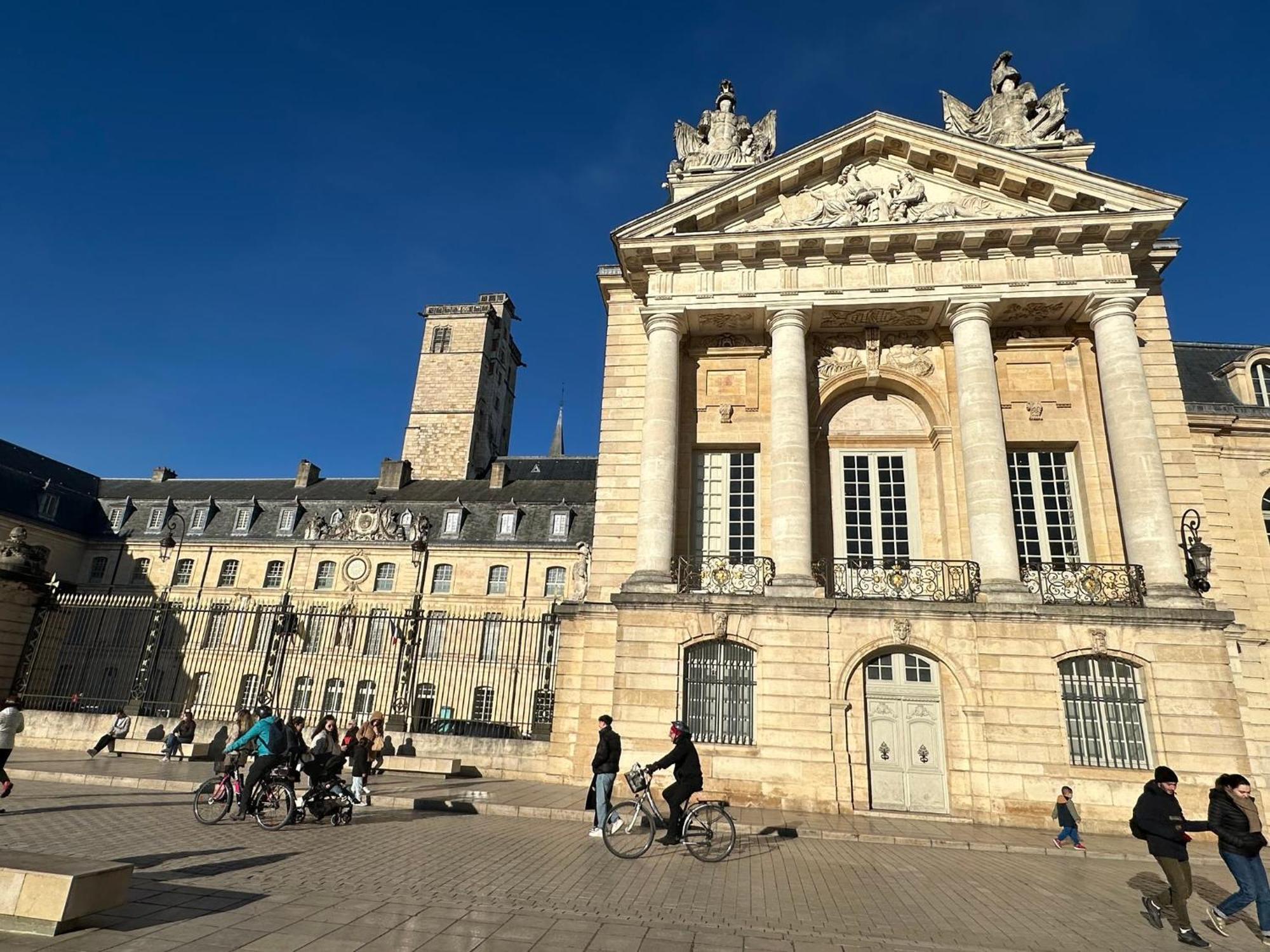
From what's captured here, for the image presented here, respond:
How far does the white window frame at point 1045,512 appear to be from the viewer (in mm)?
14859

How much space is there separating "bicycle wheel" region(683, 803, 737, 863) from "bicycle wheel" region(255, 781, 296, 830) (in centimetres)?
529

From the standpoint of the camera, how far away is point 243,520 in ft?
134

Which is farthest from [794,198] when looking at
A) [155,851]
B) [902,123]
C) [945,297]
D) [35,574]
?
[35,574]

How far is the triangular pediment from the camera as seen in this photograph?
611 inches

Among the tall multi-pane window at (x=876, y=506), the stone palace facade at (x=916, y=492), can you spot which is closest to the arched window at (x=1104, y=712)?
the stone palace facade at (x=916, y=492)

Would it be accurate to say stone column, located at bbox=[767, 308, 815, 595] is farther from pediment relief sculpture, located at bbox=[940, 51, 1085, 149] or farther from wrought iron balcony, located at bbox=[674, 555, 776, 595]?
pediment relief sculpture, located at bbox=[940, 51, 1085, 149]

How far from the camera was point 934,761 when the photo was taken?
12906mm

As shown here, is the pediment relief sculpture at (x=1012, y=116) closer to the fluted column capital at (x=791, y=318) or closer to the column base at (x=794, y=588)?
the fluted column capital at (x=791, y=318)

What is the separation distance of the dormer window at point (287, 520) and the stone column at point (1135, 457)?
129 feet

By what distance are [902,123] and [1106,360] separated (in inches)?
275

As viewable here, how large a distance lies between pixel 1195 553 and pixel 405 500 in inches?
1449

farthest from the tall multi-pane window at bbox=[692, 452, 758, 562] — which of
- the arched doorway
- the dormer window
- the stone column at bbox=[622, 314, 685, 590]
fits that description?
the dormer window

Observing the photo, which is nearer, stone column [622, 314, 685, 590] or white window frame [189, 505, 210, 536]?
stone column [622, 314, 685, 590]

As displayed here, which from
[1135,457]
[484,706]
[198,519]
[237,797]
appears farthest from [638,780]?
[198,519]
